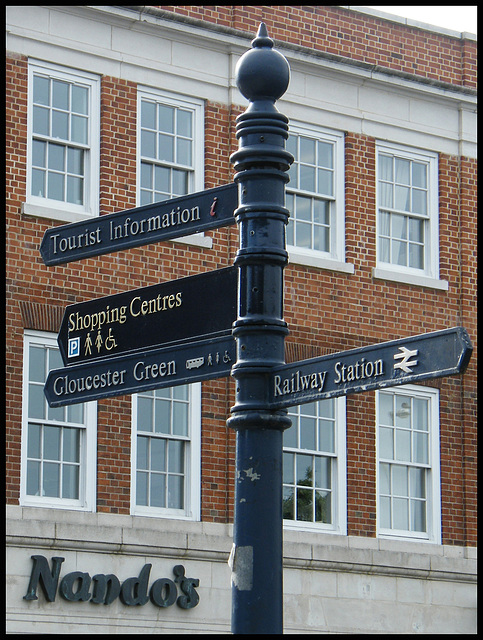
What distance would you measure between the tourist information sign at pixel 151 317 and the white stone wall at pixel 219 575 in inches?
313

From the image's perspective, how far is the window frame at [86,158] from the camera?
16.1 metres

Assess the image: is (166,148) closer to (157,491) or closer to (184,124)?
(184,124)

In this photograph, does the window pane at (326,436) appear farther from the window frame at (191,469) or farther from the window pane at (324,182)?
the window pane at (324,182)

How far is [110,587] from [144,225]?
9.18 m

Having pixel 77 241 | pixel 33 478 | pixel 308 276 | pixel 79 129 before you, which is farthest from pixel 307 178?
pixel 77 241

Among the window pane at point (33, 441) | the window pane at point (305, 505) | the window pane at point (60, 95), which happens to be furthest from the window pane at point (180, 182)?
the window pane at point (305, 505)

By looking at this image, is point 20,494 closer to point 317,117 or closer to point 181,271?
point 181,271

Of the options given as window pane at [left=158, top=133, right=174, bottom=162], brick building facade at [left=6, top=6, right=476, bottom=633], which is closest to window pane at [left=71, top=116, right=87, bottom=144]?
brick building facade at [left=6, top=6, right=476, bottom=633]

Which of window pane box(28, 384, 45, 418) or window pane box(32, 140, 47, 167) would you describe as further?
window pane box(32, 140, 47, 167)

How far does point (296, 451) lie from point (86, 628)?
3.72 metres

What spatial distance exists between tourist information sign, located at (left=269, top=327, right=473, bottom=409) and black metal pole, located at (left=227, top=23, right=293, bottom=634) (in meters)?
0.14

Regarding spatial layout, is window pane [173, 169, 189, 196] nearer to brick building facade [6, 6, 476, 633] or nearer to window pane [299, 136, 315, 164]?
brick building facade [6, 6, 476, 633]

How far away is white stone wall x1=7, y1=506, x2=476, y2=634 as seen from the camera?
1526 centimetres

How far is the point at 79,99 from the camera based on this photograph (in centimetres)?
1667
